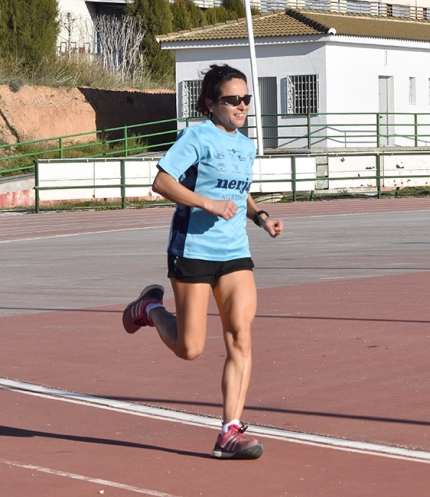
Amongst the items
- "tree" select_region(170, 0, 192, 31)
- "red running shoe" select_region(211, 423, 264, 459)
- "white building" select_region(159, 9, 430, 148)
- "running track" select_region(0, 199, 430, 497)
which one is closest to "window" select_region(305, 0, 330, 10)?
"tree" select_region(170, 0, 192, 31)

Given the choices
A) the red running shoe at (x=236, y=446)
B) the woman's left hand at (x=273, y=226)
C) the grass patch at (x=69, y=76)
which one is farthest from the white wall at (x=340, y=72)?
the red running shoe at (x=236, y=446)

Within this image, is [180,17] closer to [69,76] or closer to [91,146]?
[69,76]

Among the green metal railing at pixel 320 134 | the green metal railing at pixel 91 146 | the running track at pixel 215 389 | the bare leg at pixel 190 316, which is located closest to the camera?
the running track at pixel 215 389

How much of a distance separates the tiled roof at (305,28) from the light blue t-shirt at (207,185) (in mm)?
37426

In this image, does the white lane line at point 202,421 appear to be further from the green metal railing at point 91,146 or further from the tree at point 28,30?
the tree at point 28,30

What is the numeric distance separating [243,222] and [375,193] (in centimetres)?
3197

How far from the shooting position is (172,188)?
5.97 metres

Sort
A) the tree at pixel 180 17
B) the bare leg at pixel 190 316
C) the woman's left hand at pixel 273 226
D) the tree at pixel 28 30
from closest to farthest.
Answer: the bare leg at pixel 190 316 < the woman's left hand at pixel 273 226 < the tree at pixel 28 30 < the tree at pixel 180 17

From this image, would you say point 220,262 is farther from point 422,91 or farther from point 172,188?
point 422,91

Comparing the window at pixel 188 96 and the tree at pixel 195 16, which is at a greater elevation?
the tree at pixel 195 16

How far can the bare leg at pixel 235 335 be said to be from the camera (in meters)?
6.07

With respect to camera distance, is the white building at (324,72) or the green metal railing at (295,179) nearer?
the green metal railing at (295,179)

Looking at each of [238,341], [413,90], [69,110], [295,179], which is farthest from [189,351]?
[69,110]

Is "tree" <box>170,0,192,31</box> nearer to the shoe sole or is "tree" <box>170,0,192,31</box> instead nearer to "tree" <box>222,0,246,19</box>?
"tree" <box>222,0,246,19</box>
